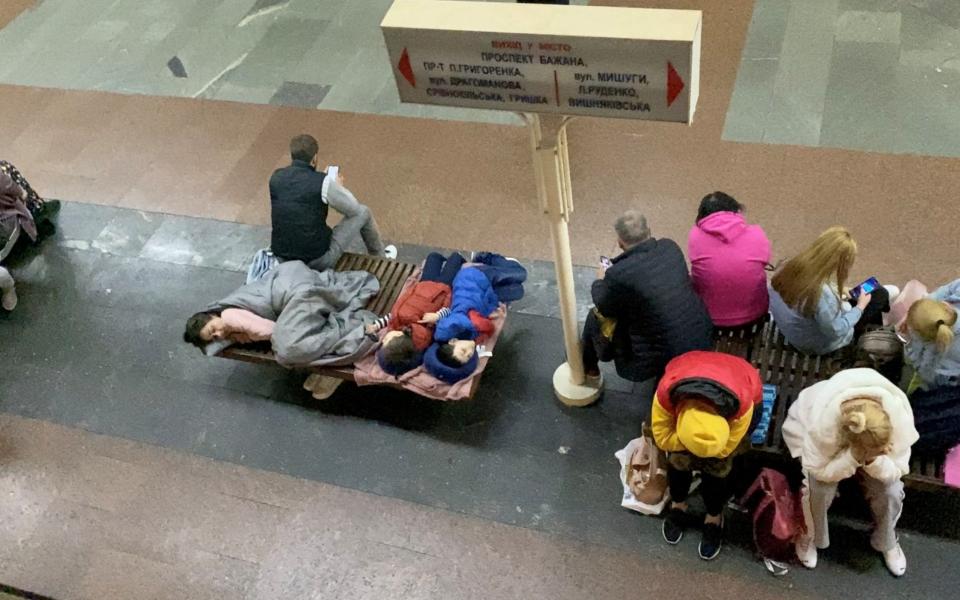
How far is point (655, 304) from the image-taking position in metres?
3.39

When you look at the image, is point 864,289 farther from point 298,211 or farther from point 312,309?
point 298,211

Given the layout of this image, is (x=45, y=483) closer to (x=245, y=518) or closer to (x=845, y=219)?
(x=245, y=518)

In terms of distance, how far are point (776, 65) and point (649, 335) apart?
3.09 meters

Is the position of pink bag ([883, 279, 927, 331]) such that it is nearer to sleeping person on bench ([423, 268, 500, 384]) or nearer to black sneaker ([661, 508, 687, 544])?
black sneaker ([661, 508, 687, 544])

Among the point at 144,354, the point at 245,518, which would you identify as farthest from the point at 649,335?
the point at 144,354

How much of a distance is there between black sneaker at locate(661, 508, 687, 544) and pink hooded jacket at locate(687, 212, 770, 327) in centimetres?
91

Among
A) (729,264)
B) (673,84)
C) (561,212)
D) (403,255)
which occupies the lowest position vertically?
(403,255)

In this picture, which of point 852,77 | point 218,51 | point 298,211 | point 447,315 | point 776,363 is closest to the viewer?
point 776,363

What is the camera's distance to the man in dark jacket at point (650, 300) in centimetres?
338

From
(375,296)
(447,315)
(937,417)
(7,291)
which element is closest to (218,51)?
(7,291)

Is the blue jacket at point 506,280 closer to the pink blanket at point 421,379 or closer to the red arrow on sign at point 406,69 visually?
the pink blanket at point 421,379

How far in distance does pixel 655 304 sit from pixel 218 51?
194 inches

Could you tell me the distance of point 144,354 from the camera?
4758 mm

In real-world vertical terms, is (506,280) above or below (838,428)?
below
